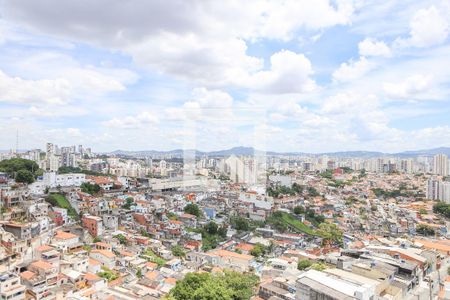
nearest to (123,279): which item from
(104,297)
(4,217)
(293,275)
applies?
(104,297)

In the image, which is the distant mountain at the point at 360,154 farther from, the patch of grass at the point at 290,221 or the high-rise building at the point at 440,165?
the patch of grass at the point at 290,221

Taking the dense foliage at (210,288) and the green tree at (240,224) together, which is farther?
the green tree at (240,224)

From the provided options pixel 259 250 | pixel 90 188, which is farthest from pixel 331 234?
pixel 90 188

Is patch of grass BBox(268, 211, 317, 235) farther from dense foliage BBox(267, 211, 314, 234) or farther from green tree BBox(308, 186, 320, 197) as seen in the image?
green tree BBox(308, 186, 320, 197)

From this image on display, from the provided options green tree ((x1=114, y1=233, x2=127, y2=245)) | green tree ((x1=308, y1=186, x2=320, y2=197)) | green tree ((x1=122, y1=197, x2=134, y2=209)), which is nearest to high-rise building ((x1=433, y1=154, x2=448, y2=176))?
green tree ((x1=308, y1=186, x2=320, y2=197))

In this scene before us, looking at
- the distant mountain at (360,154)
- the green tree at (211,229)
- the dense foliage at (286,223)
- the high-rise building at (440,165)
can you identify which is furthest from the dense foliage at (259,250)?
the distant mountain at (360,154)

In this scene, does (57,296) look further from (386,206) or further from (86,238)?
(386,206)

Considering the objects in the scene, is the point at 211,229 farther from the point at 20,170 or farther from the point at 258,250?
the point at 20,170
